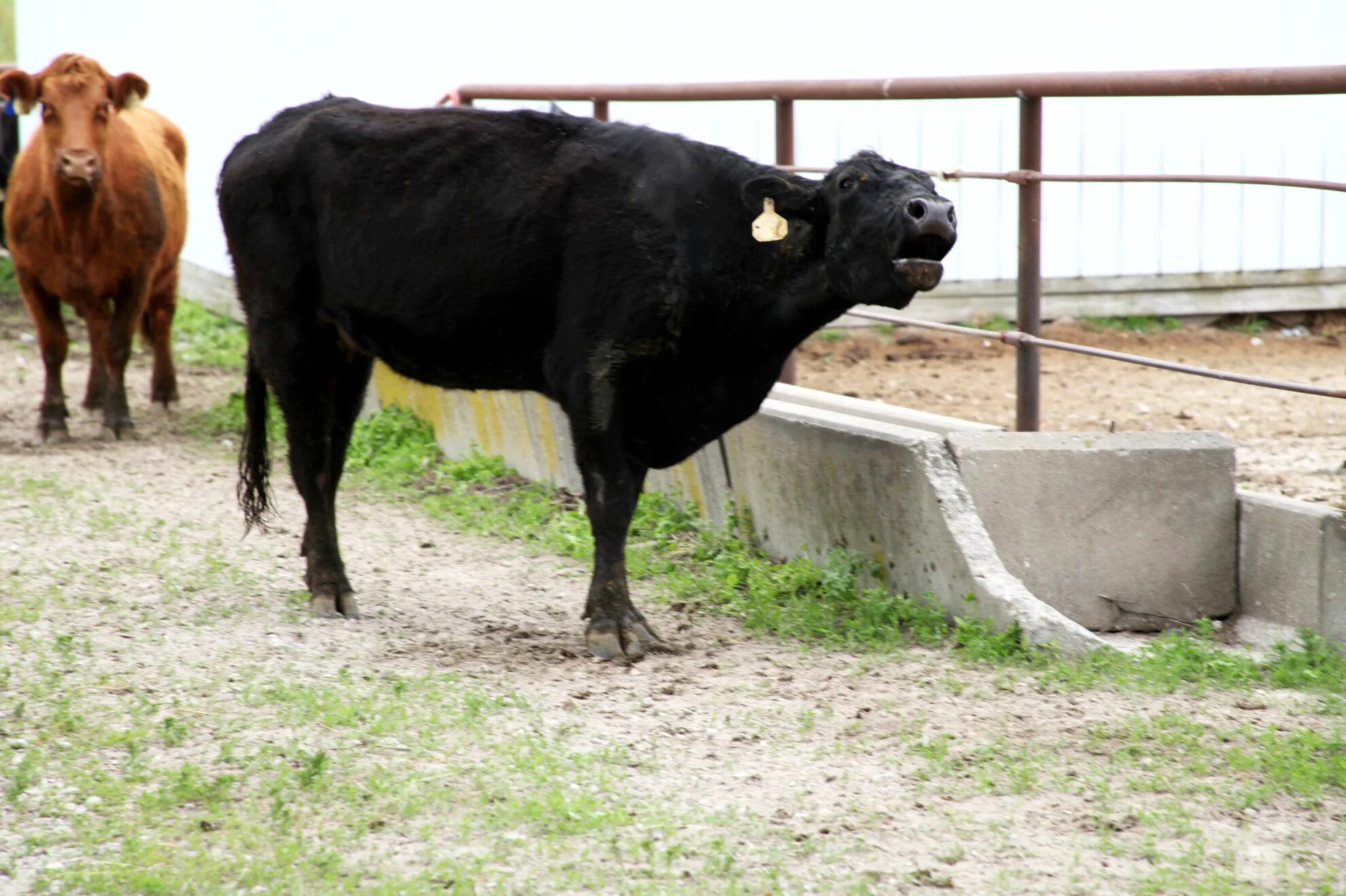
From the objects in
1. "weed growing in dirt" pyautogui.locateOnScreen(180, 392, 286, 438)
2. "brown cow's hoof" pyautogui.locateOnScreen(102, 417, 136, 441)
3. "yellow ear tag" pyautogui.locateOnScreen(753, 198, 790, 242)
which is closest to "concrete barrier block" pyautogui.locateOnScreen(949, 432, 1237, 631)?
"yellow ear tag" pyautogui.locateOnScreen(753, 198, 790, 242)

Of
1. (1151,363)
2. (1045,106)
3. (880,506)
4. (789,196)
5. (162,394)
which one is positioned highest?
(1045,106)

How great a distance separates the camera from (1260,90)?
519 cm

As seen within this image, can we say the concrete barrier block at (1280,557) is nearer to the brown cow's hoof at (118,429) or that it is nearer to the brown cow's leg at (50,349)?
the brown cow's hoof at (118,429)

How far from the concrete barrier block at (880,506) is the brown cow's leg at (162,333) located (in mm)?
4867

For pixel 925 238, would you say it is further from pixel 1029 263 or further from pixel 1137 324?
pixel 1137 324

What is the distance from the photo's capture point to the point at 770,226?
4836 mm

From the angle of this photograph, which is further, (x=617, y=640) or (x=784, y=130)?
(x=784, y=130)

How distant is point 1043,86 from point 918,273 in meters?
1.58

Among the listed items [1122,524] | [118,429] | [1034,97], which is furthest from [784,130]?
[118,429]

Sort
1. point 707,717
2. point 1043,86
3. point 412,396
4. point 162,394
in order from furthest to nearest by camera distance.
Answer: point 162,394
point 412,396
point 1043,86
point 707,717

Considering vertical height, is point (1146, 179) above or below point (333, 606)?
above

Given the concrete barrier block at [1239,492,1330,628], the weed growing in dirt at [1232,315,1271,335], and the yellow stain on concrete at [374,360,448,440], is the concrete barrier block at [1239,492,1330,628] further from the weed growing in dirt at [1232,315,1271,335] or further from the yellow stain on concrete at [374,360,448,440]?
the weed growing in dirt at [1232,315,1271,335]

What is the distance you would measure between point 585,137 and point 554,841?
2597 millimetres

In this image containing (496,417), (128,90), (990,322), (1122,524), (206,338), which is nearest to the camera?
(1122,524)
